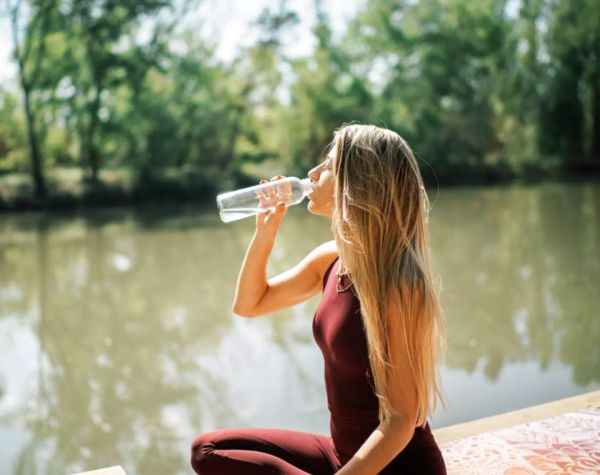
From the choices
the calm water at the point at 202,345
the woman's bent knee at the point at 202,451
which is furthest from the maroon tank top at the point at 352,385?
the calm water at the point at 202,345

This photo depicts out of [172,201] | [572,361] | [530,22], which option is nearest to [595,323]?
[572,361]

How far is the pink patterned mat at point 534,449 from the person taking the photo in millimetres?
2195

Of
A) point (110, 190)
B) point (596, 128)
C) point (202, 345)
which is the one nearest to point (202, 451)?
point (202, 345)

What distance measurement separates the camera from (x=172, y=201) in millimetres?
20031

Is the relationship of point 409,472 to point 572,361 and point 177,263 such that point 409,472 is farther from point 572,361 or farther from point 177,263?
point 177,263

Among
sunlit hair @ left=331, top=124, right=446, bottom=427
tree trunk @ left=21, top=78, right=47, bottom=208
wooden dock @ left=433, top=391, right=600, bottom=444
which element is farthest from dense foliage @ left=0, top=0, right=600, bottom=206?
sunlit hair @ left=331, top=124, right=446, bottom=427

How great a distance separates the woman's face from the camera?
5.78 ft

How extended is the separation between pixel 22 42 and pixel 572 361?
60.6 feet

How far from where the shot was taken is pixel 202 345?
552cm

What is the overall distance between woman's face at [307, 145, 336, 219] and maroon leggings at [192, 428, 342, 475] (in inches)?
23.0

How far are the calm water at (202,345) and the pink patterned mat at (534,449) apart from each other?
4.26 ft

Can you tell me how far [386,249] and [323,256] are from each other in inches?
13.6

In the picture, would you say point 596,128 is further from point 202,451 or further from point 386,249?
Answer: point 202,451

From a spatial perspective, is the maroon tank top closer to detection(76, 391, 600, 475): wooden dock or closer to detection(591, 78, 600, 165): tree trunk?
detection(76, 391, 600, 475): wooden dock
